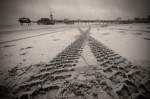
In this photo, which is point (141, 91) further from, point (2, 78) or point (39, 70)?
point (2, 78)

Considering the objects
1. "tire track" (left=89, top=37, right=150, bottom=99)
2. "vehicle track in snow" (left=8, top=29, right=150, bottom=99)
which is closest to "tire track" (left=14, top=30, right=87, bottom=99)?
"vehicle track in snow" (left=8, top=29, right=150, bottom=99)

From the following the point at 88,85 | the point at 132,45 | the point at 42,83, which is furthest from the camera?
the point at 132,45

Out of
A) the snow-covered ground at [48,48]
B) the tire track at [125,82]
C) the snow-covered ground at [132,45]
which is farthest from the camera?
the snow-covered ground at [48,48]

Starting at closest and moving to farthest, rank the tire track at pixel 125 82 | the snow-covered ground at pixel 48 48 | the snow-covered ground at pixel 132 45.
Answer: the tire track at pixel 125 82, the snow-covered ground at pixel 132 45, the snow-covered ground at pixel 48 48

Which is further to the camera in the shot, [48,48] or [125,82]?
[48,48]

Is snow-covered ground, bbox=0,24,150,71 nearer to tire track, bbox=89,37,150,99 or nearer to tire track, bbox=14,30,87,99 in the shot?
tire track, bbox=89,37,150,99

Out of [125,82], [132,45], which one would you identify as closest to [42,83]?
[125,82]

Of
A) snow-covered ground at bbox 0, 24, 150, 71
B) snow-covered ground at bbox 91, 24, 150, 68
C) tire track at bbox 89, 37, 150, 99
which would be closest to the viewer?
tire track at bbox 89, 37, 150, 99

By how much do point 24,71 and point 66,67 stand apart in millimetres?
1172

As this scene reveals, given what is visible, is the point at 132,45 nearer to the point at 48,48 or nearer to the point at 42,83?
the point at 48,48

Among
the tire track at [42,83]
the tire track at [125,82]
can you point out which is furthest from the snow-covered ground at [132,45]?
the tire track at [42,83]

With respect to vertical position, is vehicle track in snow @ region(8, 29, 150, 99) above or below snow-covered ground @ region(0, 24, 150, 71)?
below

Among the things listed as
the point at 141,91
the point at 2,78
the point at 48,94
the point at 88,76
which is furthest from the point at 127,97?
the point at 2,78

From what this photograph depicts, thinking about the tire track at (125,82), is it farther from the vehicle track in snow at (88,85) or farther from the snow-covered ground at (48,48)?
the snow-covered ground at (48,48)
